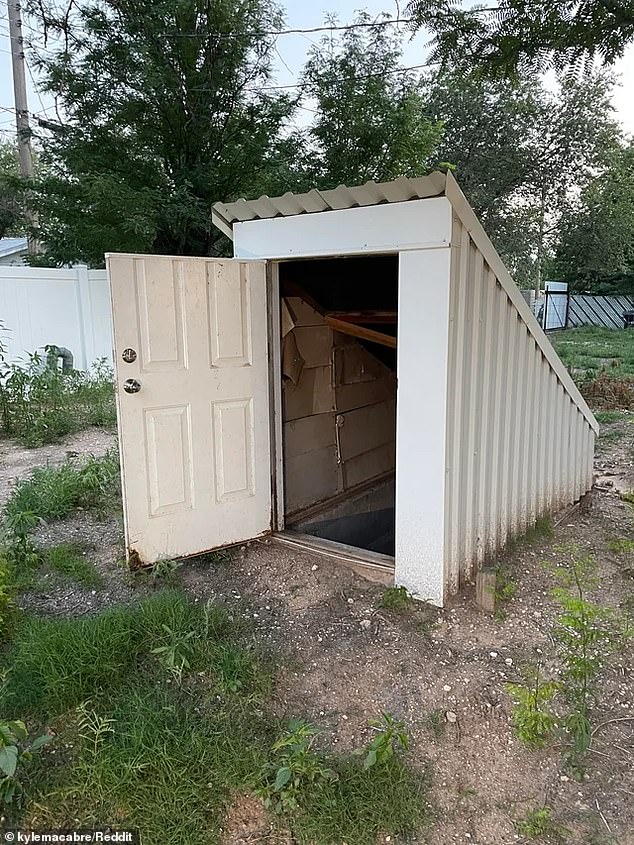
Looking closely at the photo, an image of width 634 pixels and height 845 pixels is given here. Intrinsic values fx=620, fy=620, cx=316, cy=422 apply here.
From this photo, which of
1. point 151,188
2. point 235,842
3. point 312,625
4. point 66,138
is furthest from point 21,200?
point 235,842

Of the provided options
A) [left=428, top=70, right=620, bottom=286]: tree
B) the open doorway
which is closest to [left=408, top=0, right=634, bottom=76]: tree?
the open doorway

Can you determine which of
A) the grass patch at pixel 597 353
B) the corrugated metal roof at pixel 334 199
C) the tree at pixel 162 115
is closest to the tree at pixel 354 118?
the tree at pixel 162 115

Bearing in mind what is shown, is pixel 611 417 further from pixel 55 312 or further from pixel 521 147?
pixel 521 147

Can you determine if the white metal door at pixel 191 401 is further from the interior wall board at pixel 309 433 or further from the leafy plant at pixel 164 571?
the interior wall board at pixel 309 433

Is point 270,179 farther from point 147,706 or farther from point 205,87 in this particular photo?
point 147,706

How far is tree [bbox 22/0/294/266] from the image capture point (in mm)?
8102

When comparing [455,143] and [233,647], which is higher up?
[455,143]

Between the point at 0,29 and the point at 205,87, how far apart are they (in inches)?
198

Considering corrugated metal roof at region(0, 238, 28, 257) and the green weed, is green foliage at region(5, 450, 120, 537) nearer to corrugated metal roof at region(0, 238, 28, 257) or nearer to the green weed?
the green weed

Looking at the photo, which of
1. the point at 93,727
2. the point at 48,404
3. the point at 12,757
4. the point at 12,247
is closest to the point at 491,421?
the point at 93,727

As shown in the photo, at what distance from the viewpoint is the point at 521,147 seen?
13977mm

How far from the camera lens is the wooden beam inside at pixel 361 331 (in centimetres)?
415

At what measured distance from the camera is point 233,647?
8.38 feet

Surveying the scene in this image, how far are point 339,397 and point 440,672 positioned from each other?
2633mm
